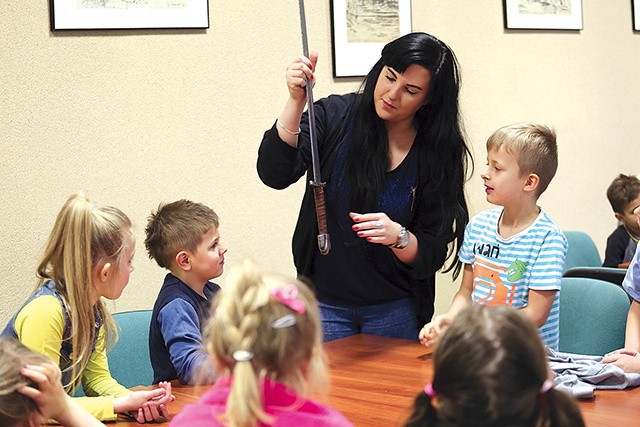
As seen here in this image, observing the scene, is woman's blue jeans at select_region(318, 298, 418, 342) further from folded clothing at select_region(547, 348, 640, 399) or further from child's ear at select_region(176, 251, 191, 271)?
folded clothing at select_region(547, 348, 640, 399)

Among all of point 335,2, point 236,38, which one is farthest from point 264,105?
point 335,2

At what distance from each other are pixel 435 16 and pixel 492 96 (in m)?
0.62

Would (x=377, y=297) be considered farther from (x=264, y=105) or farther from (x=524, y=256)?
(x=264, y=105)

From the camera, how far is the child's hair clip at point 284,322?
1.41m

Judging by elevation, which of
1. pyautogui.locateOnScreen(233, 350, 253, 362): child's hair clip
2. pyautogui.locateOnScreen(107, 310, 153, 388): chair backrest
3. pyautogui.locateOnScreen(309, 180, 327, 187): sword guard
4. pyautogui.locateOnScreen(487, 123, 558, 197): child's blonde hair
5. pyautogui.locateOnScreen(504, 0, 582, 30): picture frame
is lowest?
pyautogui.locateOnScreen(107, 310, 153, 388): chair backrest

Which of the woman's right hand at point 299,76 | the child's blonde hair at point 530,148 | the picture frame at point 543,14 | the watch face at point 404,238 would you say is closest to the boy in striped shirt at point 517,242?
the child's blonde hair at point 530,148

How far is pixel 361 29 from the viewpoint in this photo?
427cm

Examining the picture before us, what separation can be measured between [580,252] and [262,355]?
372cm

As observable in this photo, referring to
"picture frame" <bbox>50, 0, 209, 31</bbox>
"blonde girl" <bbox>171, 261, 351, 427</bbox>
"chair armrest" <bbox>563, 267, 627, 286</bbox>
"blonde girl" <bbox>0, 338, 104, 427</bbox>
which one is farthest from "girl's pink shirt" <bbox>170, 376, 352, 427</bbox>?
"chair armrest" <bbox>563, 267, 627, 286</bbox>

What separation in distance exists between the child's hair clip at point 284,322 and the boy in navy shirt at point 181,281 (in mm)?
951

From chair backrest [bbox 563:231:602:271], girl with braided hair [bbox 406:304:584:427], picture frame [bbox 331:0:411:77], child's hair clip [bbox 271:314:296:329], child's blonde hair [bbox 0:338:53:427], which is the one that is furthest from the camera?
chair backrest [bbox 563:231:602:271]

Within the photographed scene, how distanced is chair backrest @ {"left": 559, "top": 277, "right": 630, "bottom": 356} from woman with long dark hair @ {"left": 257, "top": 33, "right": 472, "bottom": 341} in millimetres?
430

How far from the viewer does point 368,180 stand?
2713 millimetres

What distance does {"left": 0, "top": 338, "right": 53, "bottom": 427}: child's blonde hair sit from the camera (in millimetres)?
1599
